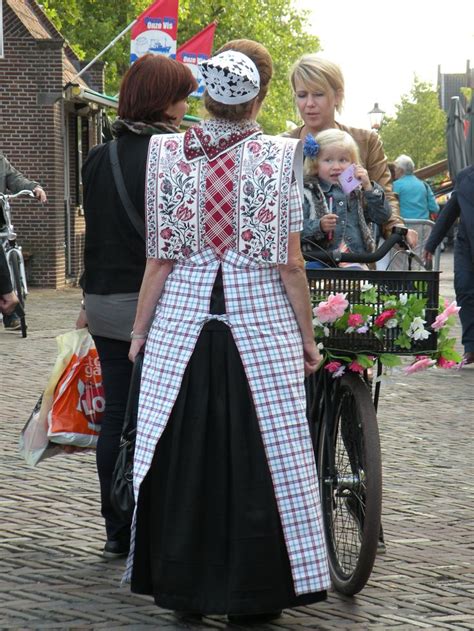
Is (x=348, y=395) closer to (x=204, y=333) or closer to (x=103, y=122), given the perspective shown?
(x=204, y=333)

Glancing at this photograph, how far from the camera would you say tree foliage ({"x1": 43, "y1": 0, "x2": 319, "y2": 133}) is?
34784 mm

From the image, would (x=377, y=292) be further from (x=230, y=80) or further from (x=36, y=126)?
(x=36, y=126)

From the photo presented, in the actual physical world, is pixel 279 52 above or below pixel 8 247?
above

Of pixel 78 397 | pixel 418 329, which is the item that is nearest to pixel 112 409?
pixel 78 397

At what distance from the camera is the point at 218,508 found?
176 inches

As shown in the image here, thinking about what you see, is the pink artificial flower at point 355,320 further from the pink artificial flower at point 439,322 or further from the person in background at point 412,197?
the person in background at point 412,197

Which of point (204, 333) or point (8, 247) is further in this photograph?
point (8, 247)

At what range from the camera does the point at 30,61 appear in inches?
957

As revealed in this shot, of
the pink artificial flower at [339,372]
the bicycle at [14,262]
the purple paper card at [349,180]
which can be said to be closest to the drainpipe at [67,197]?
the bicycle at [14,262]

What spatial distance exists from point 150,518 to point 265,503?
1.27 ft

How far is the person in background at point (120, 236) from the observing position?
5270mm

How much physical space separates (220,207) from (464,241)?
8.10 meters

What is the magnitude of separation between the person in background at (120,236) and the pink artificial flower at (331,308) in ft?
2.58

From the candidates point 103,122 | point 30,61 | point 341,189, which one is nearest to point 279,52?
point 103,122
